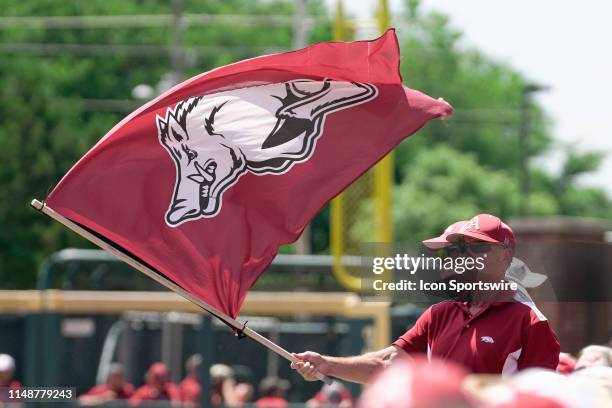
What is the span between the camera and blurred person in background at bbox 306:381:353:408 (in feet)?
41.2

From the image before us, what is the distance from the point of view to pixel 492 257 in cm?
629

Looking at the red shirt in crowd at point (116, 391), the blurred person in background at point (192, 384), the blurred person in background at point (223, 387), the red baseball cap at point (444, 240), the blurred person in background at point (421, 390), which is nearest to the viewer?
the blurred person in background at point (421, 390)

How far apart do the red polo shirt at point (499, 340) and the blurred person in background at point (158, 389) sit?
748 cm

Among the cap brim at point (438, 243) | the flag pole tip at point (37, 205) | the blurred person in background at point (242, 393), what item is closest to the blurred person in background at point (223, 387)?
the blurred person in background at point (242, 393)

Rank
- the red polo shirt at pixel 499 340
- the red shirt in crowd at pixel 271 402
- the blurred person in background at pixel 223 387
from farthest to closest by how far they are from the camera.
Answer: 1. the blurred person in background at pixel 223 387
2. the red shirt in crowd at pixel 271 402
3. the red polo shirt at pixel 499 340

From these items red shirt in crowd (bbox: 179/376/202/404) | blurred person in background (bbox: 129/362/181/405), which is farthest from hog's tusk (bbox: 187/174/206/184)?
blurred person in background (bbox: 129/362/181/405)

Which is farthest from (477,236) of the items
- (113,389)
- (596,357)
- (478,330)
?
(113,389)

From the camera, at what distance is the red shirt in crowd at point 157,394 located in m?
13.6

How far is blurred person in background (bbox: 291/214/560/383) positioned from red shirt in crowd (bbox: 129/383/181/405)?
23.4ft

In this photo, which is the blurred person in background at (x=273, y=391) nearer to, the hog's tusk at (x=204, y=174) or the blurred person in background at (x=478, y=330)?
the hog's tusk at (x=204, y=174)

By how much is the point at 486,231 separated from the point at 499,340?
0.49 meters

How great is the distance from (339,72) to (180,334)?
303 inches

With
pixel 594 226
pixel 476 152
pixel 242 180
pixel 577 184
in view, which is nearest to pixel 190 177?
pixel 242 180

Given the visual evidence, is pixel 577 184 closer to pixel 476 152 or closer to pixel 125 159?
pixel 476 152
